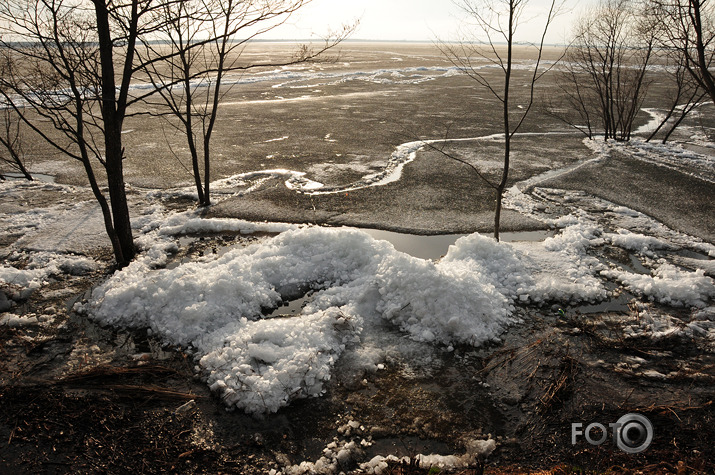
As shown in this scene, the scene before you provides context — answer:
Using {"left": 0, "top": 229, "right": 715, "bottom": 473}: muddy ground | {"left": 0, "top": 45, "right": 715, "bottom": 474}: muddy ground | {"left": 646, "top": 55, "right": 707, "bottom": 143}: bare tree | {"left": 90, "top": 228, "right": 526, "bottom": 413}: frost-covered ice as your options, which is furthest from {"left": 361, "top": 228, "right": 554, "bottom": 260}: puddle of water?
{"left": 646, "top": 55, "right": 707, "bottom": 143}: bare tree

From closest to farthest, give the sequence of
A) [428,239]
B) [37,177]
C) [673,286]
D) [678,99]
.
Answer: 1. [673,286]
2. [428,239]
3. [37,177]
4. [678,99]

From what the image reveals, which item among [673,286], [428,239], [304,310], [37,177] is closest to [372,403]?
[304,310]

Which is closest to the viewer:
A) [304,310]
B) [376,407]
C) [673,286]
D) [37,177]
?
[376,407]

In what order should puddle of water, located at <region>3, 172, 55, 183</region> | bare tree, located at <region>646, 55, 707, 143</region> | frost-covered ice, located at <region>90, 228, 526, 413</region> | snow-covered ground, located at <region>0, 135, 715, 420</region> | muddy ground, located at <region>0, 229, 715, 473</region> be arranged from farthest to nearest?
bare tree, located at <region>646, 55, 707, 143</region> < puddle of water, located at <region>3, 172, 55, 183</region> < snow-covered ground, located at <region>0, 135, 715, 420</region> < frost-covered ice, located at <region>90, 228, 526, 413</region> < muddy ground, located at <region>0, 229, 715, 473</region>

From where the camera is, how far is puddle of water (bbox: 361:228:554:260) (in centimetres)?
A: 725

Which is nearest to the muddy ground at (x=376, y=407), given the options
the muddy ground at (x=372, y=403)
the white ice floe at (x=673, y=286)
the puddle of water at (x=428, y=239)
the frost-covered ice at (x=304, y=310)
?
the muddy ground at (x=372, y=403)

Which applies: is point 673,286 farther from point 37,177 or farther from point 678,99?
point 678,99

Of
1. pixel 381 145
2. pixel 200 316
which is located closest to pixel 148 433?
pixel 200 316

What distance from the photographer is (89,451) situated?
11.7ft

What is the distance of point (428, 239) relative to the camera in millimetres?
7727

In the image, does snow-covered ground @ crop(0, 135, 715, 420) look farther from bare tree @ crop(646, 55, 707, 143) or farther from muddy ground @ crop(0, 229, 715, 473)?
bare tree @ crop(646, 55, 707, 143)

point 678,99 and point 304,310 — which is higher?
point 678,99

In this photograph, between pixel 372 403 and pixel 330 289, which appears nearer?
pixel 372 403

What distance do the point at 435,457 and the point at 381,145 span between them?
11575 millimetres
